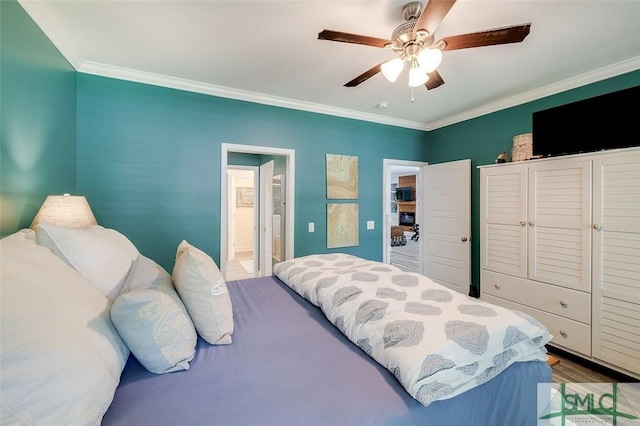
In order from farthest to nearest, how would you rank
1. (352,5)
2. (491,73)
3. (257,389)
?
(491,73)
(352,5)
(257,389)

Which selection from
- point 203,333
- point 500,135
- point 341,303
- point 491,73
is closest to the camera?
point 203,333

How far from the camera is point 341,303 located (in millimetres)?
1414

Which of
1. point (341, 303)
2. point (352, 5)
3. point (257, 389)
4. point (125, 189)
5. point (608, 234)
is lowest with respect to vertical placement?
point (257, 389)

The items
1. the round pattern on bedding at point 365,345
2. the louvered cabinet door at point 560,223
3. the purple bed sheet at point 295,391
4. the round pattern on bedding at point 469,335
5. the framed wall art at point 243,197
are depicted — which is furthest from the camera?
the framed wall art at point 243,197

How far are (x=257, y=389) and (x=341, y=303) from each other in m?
0.62

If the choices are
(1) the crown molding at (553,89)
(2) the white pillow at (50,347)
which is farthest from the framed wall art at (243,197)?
(2) the white pillow at (50,347)

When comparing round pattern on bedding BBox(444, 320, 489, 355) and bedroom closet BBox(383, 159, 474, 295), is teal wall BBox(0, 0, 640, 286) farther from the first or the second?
round pattern on bedding BBox(444, 320, 489, 355)

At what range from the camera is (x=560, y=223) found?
2.46m

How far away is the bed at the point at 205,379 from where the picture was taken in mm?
640

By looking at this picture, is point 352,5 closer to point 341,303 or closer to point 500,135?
point 341,303

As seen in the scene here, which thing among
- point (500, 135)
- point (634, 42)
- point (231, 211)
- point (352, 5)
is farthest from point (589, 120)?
point (231, 211)

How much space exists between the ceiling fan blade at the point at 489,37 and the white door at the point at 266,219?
2.99 meters

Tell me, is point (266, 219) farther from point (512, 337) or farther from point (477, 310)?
point (512, 337)

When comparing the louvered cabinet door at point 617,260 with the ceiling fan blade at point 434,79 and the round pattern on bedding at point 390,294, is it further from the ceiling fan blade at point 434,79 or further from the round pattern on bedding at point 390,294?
the round pattern on bedding at point 390,294
